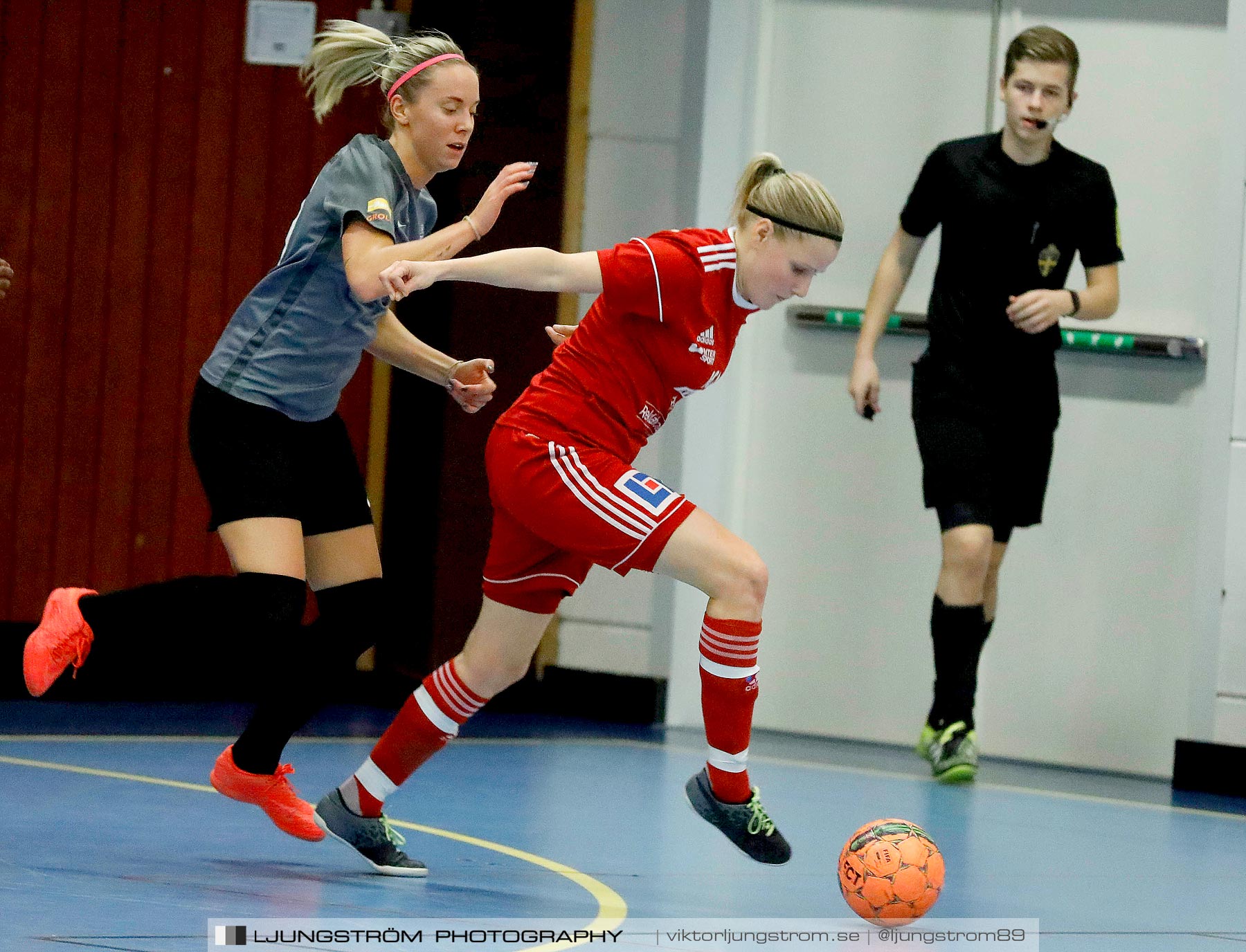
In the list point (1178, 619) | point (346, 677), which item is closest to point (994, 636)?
point (1178, 619)

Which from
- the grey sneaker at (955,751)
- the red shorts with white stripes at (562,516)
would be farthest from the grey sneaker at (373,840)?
the grey sneaker at (955,751)

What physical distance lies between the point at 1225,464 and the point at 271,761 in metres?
3.35

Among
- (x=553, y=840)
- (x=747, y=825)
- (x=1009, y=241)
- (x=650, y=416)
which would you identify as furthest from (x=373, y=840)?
(x=1009, y=241)

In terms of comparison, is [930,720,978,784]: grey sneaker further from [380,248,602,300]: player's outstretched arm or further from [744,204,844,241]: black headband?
[380,248,602,300]: player's outstretched arm

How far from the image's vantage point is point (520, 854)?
3.66 metres

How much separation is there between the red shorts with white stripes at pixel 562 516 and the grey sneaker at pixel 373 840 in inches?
19.9

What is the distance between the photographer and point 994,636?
19.5ft

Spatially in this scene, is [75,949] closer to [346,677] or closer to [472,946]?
[472,946]

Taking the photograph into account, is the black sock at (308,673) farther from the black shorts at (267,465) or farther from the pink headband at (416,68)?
the pink headband at (416,68)

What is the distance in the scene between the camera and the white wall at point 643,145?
19.9ft

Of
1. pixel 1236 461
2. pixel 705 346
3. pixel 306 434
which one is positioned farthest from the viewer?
pixel 1236 461

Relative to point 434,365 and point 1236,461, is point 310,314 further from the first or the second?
point 1236,461

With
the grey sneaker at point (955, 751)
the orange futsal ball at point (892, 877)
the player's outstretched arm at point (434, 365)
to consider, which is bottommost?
the grey sneaker at point (955, 751)

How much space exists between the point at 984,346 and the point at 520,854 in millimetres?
2295
